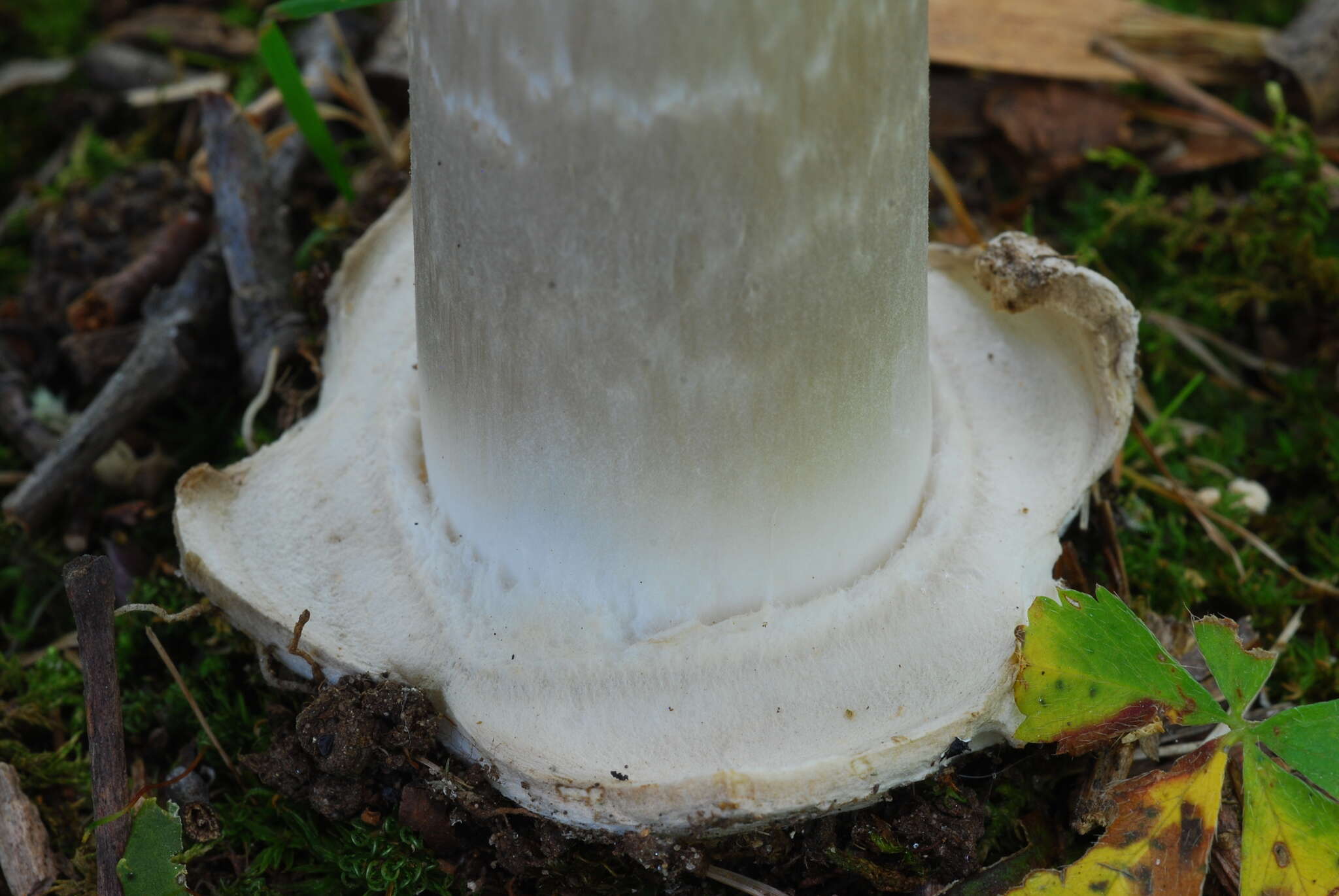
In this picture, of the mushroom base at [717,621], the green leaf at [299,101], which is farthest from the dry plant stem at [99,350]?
the mushroom base at [717,621]

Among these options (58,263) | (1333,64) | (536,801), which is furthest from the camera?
(1333,64)

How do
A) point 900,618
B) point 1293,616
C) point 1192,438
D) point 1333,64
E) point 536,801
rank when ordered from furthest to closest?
point 1333,64
point 1192,438
point 1293,616
point 900,618
point 536,801

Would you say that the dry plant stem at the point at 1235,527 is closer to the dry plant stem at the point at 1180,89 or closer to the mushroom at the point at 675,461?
A: the mushroom at the point at 675,461

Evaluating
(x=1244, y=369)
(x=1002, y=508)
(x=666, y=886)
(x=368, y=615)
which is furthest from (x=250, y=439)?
(x=1244, y=369)

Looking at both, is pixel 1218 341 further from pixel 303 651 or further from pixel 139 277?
pixel 139 277

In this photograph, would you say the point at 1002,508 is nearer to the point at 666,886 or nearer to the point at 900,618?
the point at 900,618

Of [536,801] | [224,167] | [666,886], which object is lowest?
[666,886]

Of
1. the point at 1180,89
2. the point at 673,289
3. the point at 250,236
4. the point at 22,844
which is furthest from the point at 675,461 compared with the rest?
the point at 1180,89
